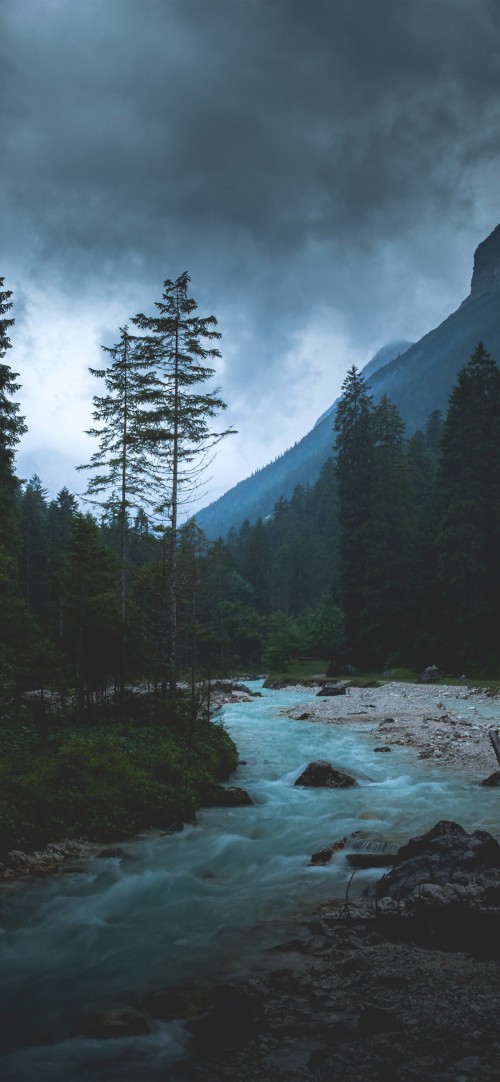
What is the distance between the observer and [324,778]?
535 inches

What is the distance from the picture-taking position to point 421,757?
632 inches

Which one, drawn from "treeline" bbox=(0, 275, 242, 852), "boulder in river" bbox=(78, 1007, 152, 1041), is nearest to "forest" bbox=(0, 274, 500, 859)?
"treeline" bbox=(0, 275, 242, 852)

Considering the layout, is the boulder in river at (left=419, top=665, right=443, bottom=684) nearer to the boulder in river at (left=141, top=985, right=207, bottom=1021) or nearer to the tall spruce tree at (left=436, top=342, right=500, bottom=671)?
the tall spruce tree at (left=436, top=342, right=500, bottom=671)

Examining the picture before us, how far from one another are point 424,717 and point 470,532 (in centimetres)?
1996

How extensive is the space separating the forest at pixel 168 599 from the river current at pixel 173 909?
1.48m

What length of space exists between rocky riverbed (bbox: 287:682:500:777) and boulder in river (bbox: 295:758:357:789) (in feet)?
11.6

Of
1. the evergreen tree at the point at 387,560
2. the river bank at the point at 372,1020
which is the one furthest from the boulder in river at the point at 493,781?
the evergreen tree at the point at 387,560

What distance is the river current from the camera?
176 inches

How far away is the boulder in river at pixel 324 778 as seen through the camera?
13.4 meters

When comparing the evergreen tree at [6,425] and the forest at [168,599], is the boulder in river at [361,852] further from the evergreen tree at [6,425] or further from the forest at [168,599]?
the evergreen tree at [6,425]

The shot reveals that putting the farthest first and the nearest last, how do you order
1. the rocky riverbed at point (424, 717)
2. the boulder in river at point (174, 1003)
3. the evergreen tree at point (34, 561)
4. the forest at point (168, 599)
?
the evergreen tree at point (34, 561)
the rocky riverbed at point (424, 717)
the forest at point (168, 599)
the boulder in river at point (174, 1003)

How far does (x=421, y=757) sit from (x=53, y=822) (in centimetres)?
1100

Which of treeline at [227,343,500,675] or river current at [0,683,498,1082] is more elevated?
treeline at [227,343,500,675]

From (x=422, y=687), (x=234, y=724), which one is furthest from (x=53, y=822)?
(x=422, y=687)
